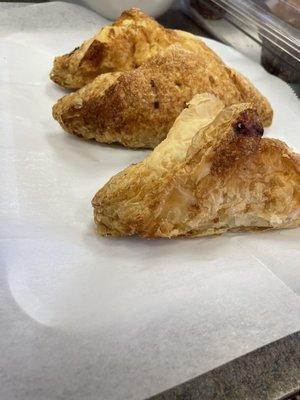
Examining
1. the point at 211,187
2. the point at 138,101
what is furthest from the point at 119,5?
the point at 211,187

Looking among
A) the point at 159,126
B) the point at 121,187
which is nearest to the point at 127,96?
the point at 159,126

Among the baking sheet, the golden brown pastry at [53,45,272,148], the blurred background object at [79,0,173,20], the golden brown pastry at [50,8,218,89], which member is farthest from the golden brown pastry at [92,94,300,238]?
the blurred background object at [79,0,173,20]

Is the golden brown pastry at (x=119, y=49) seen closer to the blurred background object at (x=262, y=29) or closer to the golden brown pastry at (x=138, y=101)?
the golden brown pastry at (x=138, y=101)

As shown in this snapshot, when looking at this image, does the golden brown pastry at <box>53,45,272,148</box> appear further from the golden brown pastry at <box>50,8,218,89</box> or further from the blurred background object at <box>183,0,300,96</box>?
the blurred background object at <box>183,0,300,96</box>

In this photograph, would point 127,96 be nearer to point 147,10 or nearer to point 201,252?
point 201,252

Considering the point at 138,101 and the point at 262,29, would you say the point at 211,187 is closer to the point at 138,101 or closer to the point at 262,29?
the point at 138,101

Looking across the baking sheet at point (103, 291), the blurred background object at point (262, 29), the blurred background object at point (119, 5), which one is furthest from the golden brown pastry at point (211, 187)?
the blurred background object at point (119, 5)

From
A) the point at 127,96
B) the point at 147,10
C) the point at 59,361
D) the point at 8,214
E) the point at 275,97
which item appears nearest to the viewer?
the point at 59,361
